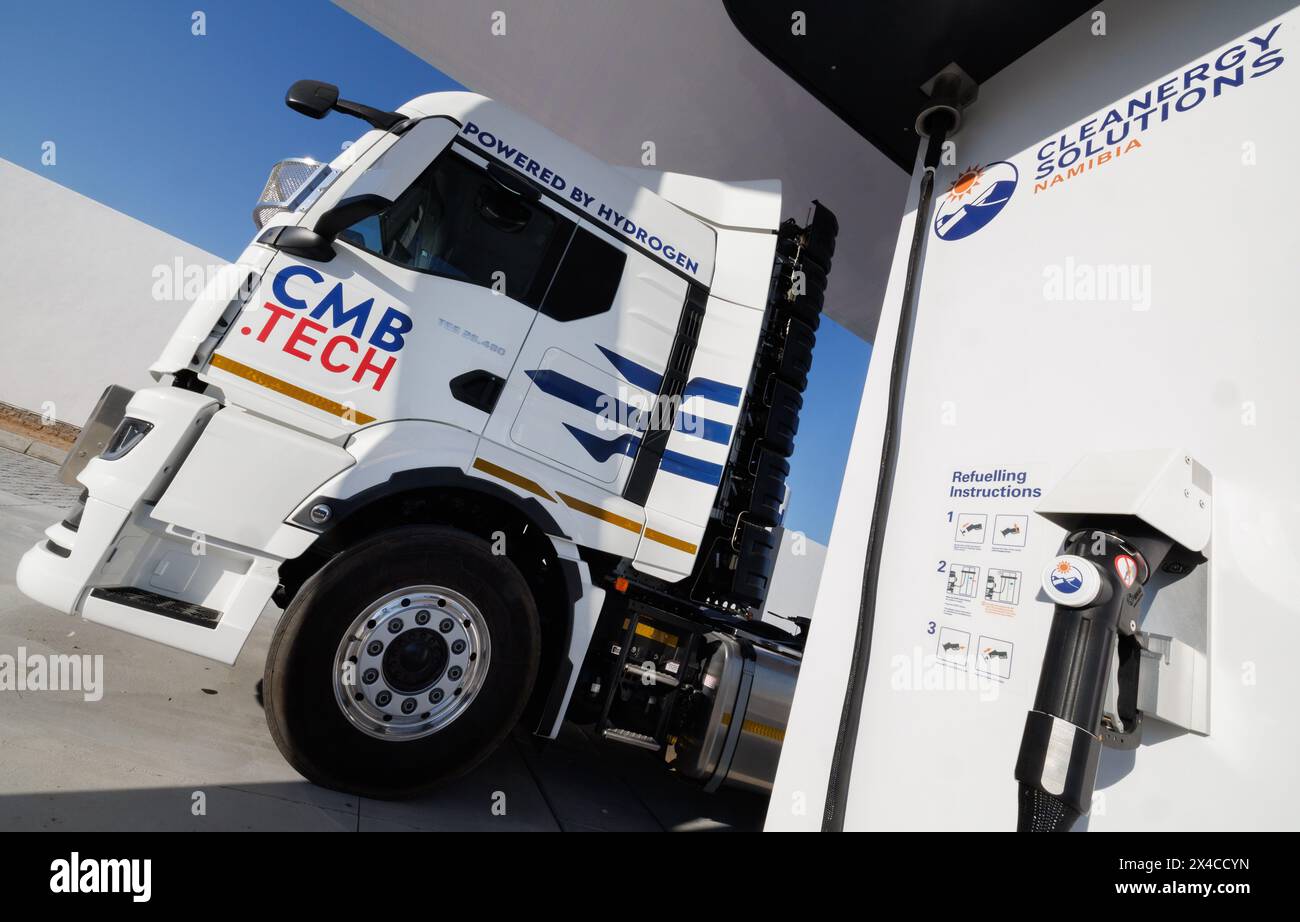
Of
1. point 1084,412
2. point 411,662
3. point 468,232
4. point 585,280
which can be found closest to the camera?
point 1084,412

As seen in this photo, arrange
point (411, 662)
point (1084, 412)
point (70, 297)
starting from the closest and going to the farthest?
1. point (1084, 412)
2. point (411, 662)
3. point (70, 297)

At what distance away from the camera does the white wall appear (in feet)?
33.8

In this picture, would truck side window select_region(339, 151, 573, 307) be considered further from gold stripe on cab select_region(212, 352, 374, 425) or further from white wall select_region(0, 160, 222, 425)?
white wall select_region(0, 160, 222, 425)

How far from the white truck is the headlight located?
0.01 m

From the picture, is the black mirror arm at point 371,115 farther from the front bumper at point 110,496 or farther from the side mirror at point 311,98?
the front bumper at point 110,496

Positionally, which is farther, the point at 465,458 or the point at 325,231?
the point at 465,458

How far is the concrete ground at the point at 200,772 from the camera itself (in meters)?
1.81

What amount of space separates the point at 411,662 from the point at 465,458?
0.78 metres

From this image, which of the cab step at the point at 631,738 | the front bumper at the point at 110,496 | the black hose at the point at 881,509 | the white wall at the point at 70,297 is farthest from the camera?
the white wall at the point at 70,297

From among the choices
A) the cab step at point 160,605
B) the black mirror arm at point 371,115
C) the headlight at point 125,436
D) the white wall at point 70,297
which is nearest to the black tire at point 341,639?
the cab step at point 160,605

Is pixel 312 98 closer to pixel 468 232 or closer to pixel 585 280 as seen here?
pixel 468 232

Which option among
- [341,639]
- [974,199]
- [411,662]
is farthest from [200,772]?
[974,199]

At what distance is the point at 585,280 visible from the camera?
2.95 metres

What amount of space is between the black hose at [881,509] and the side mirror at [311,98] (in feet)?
7.60
